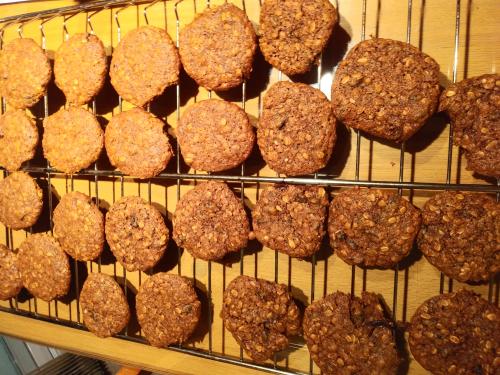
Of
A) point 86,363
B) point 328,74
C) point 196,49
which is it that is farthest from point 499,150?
point 86,363

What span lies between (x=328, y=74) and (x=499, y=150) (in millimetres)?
604

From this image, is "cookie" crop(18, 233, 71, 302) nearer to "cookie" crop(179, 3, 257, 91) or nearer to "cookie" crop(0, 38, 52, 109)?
"cookie" crop(0, 38, 52, 109)

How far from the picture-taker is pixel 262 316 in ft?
4.49

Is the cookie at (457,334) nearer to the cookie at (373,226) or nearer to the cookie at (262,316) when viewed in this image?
the cookie at (373,226)

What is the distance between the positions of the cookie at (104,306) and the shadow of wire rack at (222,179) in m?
0.08

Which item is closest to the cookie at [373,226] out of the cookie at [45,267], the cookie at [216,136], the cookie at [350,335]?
the cookie at [350,335]

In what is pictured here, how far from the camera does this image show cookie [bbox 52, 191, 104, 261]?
1.61 meters

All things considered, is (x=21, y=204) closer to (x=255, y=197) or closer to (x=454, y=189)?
(x=255, y=197)

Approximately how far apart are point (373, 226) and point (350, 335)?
0.38 meters

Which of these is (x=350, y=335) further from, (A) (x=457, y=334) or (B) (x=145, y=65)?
(B) (x=145, y=65)

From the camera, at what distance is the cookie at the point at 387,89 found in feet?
3.80

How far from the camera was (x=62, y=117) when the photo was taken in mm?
1644

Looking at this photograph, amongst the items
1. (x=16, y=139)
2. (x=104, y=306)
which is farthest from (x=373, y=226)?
(x=16, y=139)

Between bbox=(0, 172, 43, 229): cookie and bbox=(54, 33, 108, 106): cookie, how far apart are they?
1.47 feet
